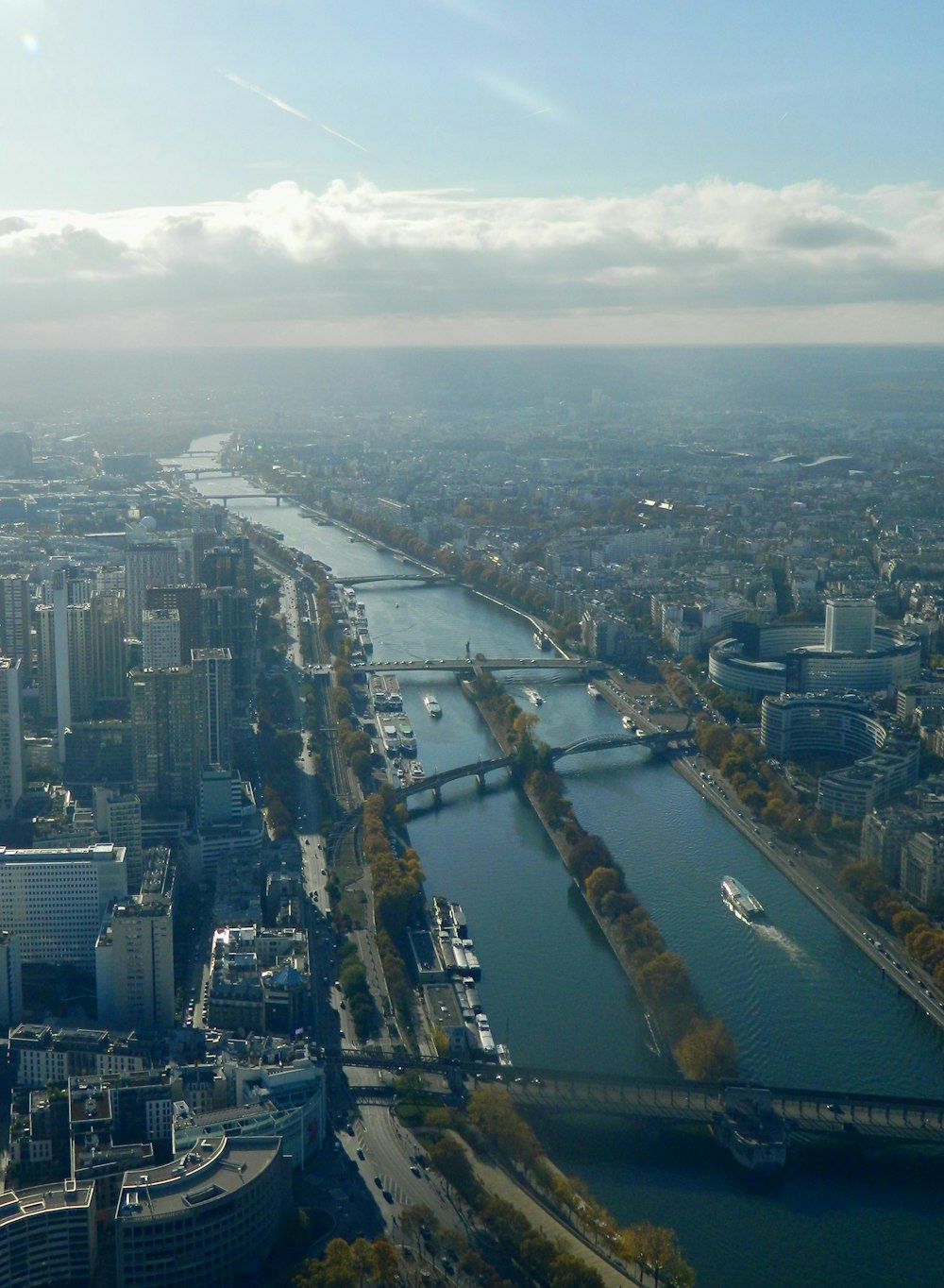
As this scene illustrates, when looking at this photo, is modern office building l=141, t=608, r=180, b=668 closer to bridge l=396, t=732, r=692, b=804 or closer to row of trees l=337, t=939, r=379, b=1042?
bridge l=396, t=732, r=692, b=804

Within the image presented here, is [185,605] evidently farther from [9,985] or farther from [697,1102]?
[697,1102]

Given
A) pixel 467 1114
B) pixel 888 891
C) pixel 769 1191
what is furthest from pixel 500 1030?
pixel 888 891

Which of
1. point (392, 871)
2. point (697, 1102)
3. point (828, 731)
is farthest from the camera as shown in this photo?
point (828, 731)

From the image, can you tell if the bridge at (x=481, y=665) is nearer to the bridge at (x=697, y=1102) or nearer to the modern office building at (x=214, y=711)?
the modern office building at (x=214, y=711)

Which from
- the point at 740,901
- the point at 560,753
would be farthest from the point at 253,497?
the point at 740,901

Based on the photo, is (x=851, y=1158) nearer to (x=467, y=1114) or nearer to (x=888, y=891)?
(x=467, y=1114)
